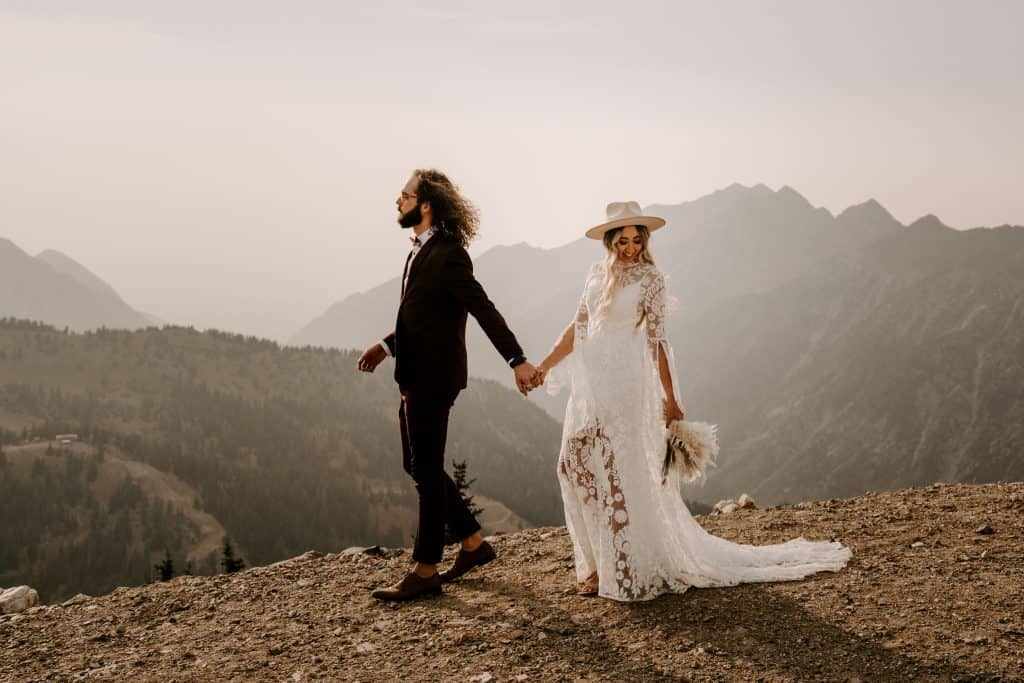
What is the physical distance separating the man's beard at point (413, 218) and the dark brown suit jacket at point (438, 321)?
25 centimetres

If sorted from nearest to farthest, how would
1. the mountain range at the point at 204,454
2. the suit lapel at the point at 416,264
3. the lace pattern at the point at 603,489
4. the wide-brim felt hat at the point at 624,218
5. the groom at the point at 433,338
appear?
the lace pattern at the point at 603,489 → the wide-brim felt hat at the point at 624,218 → the groom at the point at 433,338 → the suit lapel at the point at 416,264 → the mountain range at the point at 204,454

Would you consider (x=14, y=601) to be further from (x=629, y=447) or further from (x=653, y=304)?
(x=653, y=304)

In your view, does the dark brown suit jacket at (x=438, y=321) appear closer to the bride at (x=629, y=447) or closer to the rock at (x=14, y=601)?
the bride at (x=629, y=447)

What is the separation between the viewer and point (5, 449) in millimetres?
86500

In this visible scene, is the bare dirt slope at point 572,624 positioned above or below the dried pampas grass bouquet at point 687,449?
below

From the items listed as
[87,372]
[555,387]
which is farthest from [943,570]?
[87,372]

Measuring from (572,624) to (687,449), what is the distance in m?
1.37

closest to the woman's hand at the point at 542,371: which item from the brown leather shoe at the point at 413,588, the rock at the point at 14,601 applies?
the brown leather shoe at the point at 413,588

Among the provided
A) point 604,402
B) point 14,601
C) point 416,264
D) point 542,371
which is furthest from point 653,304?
point 14,601

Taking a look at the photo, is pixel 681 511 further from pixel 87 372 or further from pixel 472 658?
pixel 87 372

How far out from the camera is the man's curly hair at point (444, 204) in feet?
17.9

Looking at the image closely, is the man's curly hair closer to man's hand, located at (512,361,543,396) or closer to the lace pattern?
man's hand, located at (512,361,543,396)

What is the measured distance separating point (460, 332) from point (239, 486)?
95.4 m

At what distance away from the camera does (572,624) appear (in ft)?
15.7
